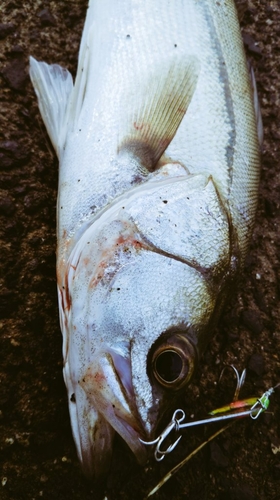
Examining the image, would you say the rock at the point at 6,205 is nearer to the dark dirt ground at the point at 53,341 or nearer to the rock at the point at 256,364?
the dark dirt ground at the point at 53,341

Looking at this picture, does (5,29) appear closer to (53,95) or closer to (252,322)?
(53,95)

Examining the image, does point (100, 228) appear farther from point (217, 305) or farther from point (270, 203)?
point (270, 203)

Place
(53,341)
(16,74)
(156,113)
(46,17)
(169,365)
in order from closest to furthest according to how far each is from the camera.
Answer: (169,365) → (156,113) → (53,341) → (16,74) → (46,17)

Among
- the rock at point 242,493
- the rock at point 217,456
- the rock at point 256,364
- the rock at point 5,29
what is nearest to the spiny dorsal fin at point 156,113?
the rock at point 5,29

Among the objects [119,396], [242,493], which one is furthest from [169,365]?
[242,493]

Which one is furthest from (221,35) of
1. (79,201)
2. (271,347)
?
(271,347)
